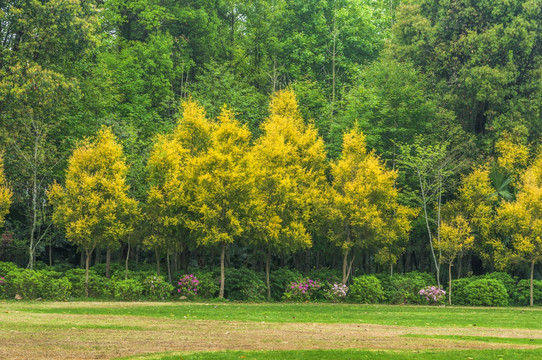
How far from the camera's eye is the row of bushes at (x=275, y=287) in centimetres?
2791

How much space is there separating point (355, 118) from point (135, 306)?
757 inches

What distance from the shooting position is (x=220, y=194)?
3000 centimetres

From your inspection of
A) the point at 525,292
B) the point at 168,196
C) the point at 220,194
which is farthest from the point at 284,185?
the point at 525,292

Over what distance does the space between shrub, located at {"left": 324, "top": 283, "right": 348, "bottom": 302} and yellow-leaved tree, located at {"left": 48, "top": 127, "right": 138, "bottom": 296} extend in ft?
33.1

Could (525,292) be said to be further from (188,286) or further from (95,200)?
(95,200)

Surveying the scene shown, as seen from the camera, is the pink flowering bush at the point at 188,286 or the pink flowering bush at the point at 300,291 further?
the pink flowering bush at the point at 300,291

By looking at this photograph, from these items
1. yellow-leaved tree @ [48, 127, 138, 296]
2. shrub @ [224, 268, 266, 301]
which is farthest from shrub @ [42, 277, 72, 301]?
shrub @ [224, 268, 266, 301]

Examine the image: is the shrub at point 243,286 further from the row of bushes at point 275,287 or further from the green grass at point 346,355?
the green grass at point 346,355

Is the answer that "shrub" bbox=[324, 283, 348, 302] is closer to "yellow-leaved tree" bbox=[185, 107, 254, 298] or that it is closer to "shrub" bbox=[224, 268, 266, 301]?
"shrub" bbox=[224, 268, 266, 301]

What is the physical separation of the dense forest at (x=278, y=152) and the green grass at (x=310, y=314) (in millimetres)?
5929

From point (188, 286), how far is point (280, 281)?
4.95m

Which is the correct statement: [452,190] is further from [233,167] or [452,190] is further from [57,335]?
[57,335]

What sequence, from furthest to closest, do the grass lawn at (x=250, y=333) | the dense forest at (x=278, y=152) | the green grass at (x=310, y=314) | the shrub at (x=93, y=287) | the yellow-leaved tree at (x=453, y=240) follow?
the yellow-leaved tree at (x=453, y=240) → the dense forest at (x=278, y=152) → the shrub at (x=93, y=287) → the green grass at (x=310, y=314) → the grass lawn at (x=250, y=333)

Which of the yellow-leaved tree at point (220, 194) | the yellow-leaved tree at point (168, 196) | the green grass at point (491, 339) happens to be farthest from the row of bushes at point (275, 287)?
the green grass at point (491, 339)
